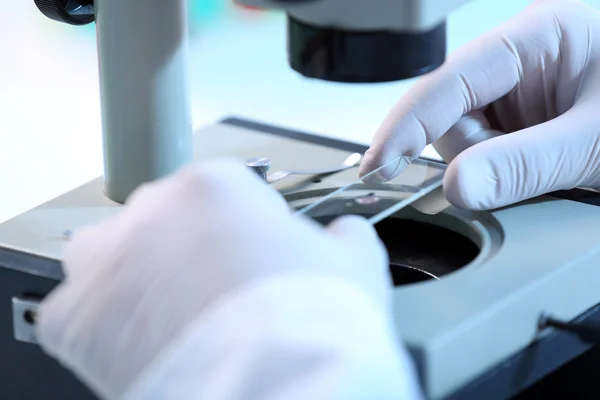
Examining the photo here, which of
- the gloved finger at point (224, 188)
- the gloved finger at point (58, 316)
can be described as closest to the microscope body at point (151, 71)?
the gloved finger at point (224, 188)

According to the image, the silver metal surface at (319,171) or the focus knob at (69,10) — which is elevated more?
the focus knob at (69,10)

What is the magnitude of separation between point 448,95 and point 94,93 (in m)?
1.56

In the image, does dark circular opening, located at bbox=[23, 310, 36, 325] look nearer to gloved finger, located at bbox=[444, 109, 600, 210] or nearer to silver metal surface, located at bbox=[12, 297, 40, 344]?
silver metal surface, located at bbox=[12, 297, 40, 344]

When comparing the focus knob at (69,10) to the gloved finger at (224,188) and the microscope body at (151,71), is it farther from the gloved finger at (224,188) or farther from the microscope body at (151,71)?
the gloved finger at (224,188)


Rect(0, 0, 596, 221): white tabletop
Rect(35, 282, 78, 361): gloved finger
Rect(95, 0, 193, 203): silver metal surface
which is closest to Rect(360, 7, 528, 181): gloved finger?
Rect(95, 0, 193, 203): silver metal surface

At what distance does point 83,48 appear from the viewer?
109 inches

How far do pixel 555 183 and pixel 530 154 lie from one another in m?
0.05

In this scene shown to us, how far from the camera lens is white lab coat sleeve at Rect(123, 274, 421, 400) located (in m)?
0.61

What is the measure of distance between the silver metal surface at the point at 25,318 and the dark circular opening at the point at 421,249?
242 millimetres

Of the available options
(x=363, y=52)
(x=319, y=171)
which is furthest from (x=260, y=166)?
(x=363, y=52)

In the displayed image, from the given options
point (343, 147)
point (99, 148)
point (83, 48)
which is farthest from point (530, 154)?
point (83, 48)

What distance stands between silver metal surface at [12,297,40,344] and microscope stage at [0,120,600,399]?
0.01 meters

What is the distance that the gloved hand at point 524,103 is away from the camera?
94 centimetres

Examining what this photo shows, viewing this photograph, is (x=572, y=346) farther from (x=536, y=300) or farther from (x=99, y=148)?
(x=99, y=148)
